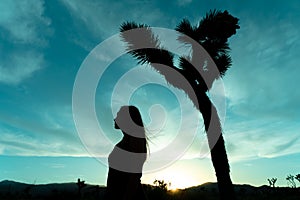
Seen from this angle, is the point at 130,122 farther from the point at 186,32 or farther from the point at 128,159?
the point at 186,32

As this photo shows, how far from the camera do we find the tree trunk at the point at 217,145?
28.9 ft

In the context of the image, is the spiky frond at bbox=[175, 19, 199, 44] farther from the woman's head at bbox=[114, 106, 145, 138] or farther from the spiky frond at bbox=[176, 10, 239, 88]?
the woman's head at bbox=[114, 106, 145, 138]

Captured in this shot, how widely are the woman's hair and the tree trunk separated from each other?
6.40m

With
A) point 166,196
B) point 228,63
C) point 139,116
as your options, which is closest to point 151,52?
point 228,63

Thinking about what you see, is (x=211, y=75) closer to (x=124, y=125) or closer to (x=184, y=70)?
(x=184, y=70)

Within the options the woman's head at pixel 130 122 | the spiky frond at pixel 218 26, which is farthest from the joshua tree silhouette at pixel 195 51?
the woman's head at pixel 130 122

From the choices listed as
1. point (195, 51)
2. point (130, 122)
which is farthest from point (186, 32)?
point (130, 122)

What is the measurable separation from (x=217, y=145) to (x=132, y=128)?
660 cm

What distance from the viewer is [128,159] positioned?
3.07m

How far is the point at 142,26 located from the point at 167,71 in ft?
6.01

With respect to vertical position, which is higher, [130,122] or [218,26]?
[218,26]

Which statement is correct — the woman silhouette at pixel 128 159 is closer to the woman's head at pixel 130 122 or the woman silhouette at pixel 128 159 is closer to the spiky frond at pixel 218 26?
the woman's head at pixel 130 122

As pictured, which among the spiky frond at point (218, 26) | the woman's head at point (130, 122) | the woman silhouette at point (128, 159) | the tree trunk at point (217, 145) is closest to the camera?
the woman silhouette at point (128, 159)

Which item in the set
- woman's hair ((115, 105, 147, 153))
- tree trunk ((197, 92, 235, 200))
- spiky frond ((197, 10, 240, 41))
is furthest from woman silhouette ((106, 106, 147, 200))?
spiky frond ((197, 10, 240, 41))
